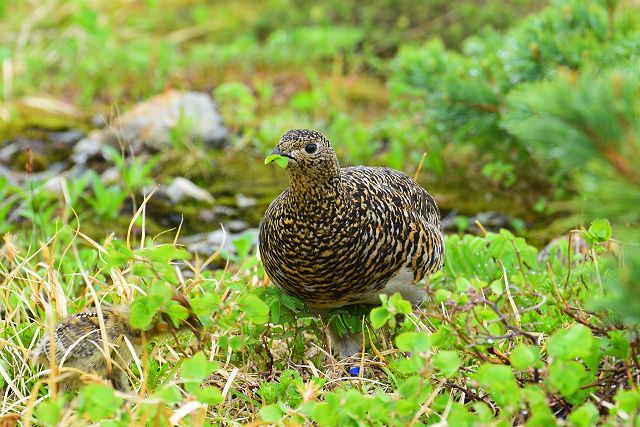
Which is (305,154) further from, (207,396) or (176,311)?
(207,396)

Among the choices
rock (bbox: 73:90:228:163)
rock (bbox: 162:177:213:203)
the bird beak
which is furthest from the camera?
rock (bbox: 73:90:228:163)

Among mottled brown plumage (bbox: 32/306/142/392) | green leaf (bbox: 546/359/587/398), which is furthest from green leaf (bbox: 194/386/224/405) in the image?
green leaf (bbox: 546/359/587/398)

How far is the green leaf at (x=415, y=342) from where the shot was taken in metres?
2.21

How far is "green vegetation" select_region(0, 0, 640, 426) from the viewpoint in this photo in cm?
212

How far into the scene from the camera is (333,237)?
2908 mm

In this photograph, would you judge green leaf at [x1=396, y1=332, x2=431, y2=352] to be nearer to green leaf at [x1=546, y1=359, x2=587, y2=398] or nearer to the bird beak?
green leaf at [x1=546, y1=359, x2=587, y2=398]

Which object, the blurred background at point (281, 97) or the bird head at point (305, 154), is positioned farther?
the blurred background at point (281, 97)

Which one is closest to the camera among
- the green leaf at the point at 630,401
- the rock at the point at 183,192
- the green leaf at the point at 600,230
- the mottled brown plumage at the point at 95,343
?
the green leaf at the point at 630,401

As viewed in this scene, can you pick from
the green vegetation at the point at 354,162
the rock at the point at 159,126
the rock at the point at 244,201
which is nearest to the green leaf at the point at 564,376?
the green vegetation at the point at 354,162

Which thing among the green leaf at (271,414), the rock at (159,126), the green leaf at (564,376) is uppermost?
the green leaf at (564,376)

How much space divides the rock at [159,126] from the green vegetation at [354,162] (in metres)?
0.14

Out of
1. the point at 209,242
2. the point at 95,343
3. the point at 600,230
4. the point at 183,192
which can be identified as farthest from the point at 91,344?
the point at 183,192

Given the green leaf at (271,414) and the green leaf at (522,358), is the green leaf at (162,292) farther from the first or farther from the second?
the green leaf at (522,358)

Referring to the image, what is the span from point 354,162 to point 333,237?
128 inches
